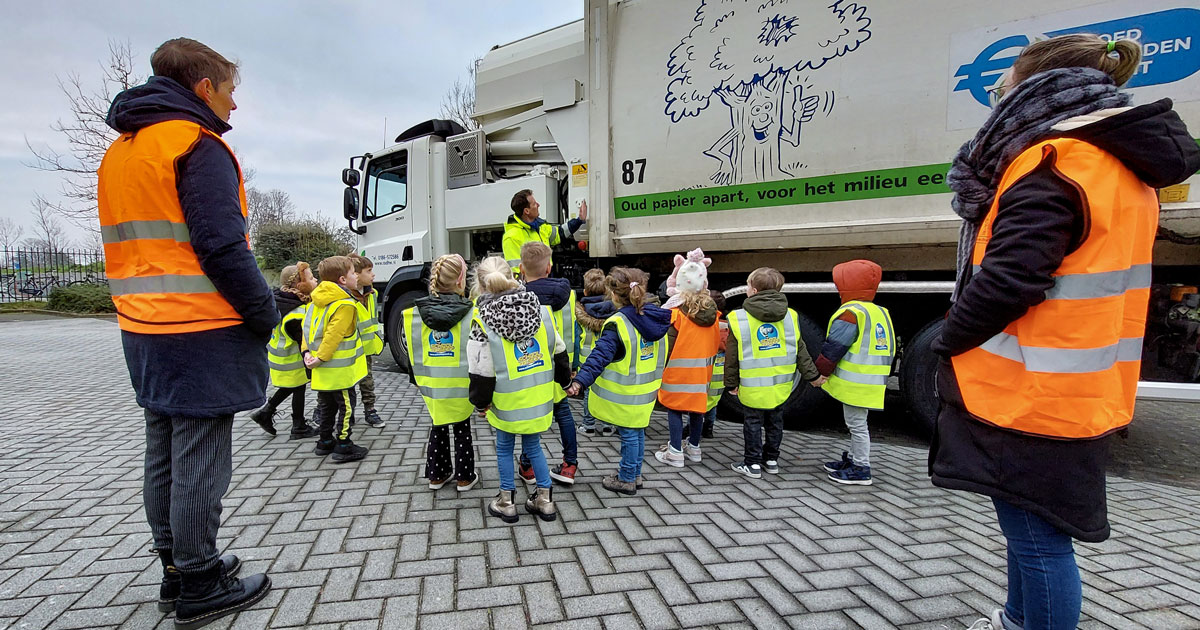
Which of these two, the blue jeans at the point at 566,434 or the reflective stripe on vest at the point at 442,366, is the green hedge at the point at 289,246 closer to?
the reflective stripe on vest at the point at 442,366

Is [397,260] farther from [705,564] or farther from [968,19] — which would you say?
[968,19]

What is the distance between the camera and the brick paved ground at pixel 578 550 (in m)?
2.02

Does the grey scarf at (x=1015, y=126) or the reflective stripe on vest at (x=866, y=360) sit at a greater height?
the grey scarf at (x=1015, y=126)

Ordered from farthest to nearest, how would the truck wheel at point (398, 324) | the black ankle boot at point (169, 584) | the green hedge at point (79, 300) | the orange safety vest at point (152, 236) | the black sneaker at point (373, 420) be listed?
the green hedge at point (79, 300)
the truck wheel at point (398, 324)
the black sneaker at point (373, 420)
the black ankle boot at point (169, 584)
the orange safety vest at point (152, 236)

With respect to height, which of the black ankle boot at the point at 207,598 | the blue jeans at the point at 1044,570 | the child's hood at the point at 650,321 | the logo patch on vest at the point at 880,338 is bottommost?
the black ankle boot at the point at 207,598

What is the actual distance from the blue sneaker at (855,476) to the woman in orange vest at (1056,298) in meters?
1.81

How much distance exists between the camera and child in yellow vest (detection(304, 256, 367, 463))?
3572 millimetres

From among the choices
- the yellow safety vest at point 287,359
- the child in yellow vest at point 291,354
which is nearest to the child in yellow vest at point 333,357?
the child in yellow vest at point 291,354

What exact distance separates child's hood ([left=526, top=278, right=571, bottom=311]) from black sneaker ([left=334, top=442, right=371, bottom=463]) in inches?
68.1

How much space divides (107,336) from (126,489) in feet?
33.7

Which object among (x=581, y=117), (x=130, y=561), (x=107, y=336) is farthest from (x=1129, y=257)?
(x=107, y=336)

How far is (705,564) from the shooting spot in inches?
92.4

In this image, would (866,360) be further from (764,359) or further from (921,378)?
(921,378)

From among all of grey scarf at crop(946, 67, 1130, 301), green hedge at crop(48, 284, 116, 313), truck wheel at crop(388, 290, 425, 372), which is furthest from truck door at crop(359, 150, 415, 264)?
green hedge at crop(48, 284, 116, 313)
